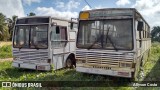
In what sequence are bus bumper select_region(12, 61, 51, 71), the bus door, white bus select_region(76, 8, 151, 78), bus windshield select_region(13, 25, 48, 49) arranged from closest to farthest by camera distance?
white bus select_region(76, 8, 151, 78) → bus bumper select_region(12, 61, 51, 71) → bus windshield select_region(13, 25, 48, 49) → the bus door

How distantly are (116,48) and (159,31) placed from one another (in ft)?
268

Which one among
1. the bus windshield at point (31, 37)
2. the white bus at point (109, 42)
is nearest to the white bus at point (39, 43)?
the bus windshield at point (31, 37)

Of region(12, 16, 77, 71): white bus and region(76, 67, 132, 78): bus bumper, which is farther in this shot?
region(12, 16, 77, 71): white bus

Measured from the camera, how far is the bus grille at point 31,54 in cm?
1103

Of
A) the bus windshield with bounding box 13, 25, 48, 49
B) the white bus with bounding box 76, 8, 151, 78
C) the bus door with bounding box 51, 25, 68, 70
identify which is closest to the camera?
the white bus with bounding box 76, 8, 151, 78

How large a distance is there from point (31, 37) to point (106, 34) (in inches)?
163

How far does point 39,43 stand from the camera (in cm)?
1117

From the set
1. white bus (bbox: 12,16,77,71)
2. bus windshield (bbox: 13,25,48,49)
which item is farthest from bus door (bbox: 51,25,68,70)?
bus windshield (bbox: 13,25,48,49)

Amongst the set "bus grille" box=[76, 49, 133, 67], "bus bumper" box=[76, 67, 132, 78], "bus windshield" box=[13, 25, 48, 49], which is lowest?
"bus bumper" box=[76, 67, 132, 78]

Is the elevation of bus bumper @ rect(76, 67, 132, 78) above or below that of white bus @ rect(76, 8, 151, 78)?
below

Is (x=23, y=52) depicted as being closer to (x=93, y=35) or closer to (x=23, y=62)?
(x=23, y=62)

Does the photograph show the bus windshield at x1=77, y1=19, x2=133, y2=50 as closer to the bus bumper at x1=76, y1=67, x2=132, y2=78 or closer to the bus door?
the bus bumper at x1=76, y1=67, x2=132, y2=78

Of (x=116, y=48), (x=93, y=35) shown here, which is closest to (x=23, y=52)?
(x=93, y=35)

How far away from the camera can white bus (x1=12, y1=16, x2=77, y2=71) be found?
11.0 meters
